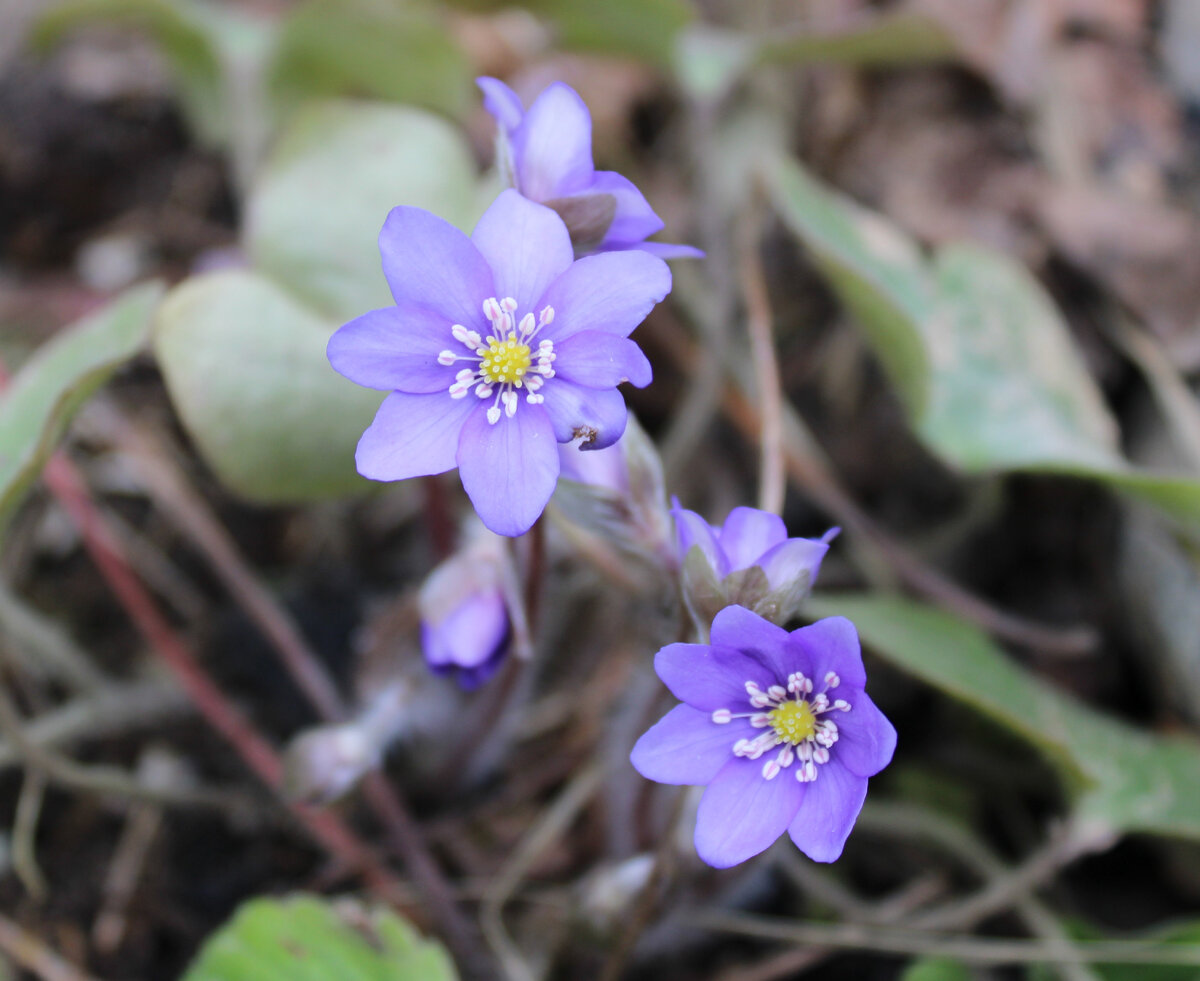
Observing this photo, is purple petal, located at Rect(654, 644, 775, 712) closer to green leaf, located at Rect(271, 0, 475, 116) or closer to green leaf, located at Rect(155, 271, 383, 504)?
green leaf, located at Rect(155, 271, 383, 504)

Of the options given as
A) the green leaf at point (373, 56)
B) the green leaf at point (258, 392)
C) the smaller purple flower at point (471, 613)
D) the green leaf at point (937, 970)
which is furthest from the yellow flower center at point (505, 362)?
the green leaf at point (373, 56)

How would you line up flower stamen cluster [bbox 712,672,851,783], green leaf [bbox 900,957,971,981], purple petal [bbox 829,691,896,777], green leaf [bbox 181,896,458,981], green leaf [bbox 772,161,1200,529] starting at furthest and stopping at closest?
1. green leaf [bbox 772,161,1200,529]
2. green leaf [bbox 900,957,971,981]
3. green leaf [bbox 181,896,458,981]
4. flower stamen cluster [bbox 712,672,851,783]
5. purple petal [bbox 829,691,896,777]

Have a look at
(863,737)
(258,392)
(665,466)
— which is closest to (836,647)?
(863,737)

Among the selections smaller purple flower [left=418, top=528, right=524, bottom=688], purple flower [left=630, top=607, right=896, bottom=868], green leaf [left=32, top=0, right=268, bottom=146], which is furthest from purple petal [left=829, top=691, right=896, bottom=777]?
green leaf [left=32, top=0, right=268, bottom=146]

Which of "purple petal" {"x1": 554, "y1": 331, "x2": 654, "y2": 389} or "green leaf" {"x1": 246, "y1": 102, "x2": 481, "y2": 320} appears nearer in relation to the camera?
"purple petal" {"x1": 554, "y1": 331, "x2": 654, "y2": 389}

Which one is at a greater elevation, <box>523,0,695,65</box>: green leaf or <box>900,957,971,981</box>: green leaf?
<box>523,0,695,65</box>: green leaf

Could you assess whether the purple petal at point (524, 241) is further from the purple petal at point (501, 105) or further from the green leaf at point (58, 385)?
the green leaf at point (58, 385)

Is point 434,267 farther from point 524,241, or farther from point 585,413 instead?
point 585,413

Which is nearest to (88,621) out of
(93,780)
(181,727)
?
→ (181,727)
